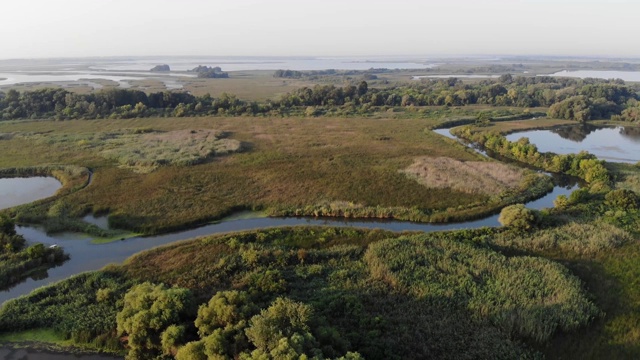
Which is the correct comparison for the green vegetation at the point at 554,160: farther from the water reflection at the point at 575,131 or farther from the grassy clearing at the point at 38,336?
the grassy clearing at the point at 38,336

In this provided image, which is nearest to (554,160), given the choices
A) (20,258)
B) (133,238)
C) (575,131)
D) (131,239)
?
(575,131)

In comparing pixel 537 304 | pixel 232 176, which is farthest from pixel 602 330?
pixel 232 176

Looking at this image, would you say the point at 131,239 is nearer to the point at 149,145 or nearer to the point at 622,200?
the point at 149,145

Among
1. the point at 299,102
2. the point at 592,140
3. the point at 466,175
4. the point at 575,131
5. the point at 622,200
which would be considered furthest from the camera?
the point at 299,102

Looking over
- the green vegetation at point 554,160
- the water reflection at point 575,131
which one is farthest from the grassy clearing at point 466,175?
the water reflection at point 575,131

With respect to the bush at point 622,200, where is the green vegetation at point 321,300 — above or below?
below

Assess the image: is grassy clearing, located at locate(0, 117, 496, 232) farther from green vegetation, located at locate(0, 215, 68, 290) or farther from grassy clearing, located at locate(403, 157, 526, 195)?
green vegetation, located at locate(0, 215, 68, 290)
